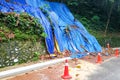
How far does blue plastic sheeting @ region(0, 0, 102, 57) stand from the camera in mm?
13023

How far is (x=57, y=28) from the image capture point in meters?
14.4

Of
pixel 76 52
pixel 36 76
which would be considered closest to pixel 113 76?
pixel 36 76

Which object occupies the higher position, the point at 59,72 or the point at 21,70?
the point at 21,70

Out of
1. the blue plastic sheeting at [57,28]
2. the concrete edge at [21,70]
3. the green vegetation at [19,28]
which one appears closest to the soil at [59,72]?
the concrete edge at [21,70]

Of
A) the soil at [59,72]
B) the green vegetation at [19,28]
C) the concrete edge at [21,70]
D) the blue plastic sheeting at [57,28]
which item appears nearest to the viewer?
the concrete edge at [21,70]

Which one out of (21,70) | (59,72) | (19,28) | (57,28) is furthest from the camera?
(57,28)

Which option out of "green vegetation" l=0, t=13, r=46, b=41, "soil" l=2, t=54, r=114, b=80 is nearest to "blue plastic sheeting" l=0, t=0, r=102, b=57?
"green vegetation" l=0, t=13, r=46, b=41

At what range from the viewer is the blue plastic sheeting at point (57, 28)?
13023mm

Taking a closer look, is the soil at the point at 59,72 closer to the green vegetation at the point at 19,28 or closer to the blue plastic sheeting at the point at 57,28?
the blue plastic sheeting at the point at 57,28

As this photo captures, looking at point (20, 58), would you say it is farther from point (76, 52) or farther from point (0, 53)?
point (76, 52)

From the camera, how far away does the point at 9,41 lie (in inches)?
391

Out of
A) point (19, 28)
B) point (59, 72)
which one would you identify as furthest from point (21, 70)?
point (19, 28)

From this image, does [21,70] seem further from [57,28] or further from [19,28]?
[57,28]

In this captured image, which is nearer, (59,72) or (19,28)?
(59,72)
